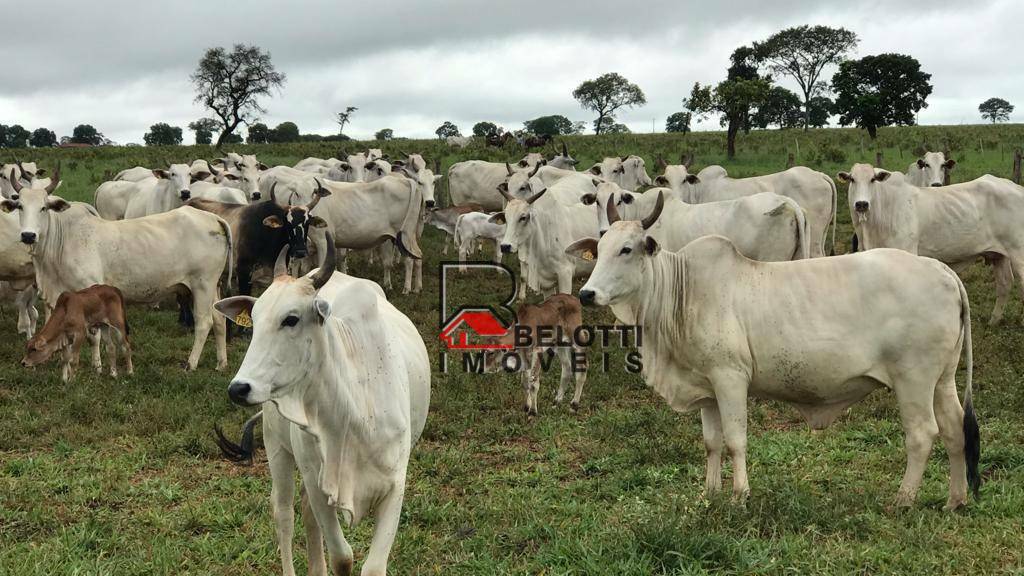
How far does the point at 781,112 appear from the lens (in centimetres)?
5750

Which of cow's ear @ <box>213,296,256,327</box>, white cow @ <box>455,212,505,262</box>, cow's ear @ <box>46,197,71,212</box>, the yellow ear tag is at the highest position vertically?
cow's ear @ <box>46,197,71,212</box>

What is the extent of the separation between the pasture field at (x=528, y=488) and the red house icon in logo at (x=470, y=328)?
1.27 meters

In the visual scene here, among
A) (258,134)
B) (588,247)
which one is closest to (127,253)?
(588,247)

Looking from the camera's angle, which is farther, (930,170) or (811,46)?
(811,46)

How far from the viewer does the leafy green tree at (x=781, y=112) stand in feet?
177

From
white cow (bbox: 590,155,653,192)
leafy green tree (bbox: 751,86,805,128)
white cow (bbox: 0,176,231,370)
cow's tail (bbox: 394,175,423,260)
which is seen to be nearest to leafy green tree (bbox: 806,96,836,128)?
leafy green tree (bbox: 751,86,805,128)

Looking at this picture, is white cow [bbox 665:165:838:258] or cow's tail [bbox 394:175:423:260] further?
cow's tail [bbox 394:175:423:260]

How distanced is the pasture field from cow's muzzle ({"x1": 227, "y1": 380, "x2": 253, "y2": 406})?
5.89 ft

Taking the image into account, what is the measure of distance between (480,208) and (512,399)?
9.62m

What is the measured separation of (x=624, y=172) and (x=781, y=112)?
43.1 m

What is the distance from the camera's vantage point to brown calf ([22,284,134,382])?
335 inches

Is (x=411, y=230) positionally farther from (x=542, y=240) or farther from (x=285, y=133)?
(x=285, y=133)

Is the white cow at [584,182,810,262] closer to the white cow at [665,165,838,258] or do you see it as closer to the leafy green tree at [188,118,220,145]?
the white cow at [665,165,838,258]

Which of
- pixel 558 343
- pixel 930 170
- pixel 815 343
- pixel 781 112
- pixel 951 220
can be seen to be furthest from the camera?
pixel 781 112
